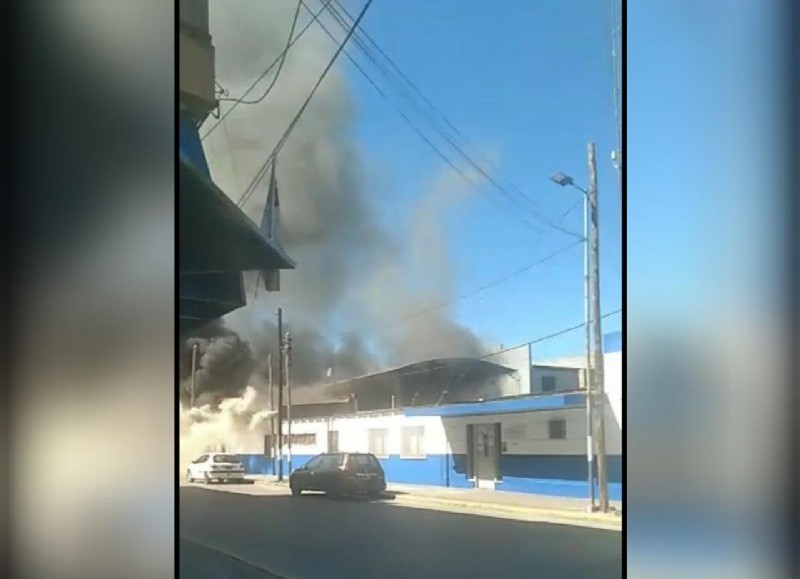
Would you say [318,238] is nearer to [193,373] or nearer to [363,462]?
[193,373]

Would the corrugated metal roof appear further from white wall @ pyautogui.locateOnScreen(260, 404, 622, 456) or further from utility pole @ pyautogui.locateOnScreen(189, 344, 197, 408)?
utility pole @ pyautogui.locateOnScreen(189, 344, 197, 408)

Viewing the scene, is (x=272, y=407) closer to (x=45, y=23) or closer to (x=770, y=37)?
(x=45, y=23)

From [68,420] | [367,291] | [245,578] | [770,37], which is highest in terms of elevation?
[770,37]

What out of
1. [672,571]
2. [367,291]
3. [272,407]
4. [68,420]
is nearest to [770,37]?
[367,291]

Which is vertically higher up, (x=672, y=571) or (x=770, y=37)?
(x=770, y=37)

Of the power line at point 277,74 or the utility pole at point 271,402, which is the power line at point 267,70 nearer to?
the power line at point 277,74

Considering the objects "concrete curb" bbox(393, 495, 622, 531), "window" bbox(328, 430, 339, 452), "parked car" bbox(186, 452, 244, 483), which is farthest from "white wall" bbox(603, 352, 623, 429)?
"parked car" bbox(186, 452, 244, 483)

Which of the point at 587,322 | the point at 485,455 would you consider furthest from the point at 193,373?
the point at 587,322
